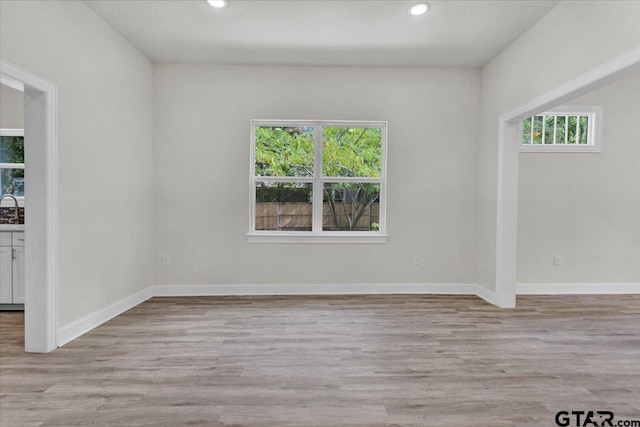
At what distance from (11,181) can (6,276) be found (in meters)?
1.41

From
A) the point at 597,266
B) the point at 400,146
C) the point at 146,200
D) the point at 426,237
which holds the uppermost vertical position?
the point at 400,146

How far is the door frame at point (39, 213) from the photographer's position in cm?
272

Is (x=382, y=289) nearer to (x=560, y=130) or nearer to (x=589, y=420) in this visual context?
(x=589, y=420)

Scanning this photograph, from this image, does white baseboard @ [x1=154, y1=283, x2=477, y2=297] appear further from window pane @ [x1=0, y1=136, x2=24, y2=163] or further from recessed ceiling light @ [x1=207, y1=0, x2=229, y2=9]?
recessed ceiling light @ [x1=207, y1=0, x2=229, y2=9]

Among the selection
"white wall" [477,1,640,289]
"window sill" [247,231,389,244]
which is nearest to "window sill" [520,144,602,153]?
"white wall" [477,1,640,289]

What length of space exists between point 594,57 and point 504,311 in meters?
2.63

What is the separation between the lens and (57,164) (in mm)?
2830

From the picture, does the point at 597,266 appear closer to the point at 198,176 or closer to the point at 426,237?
the point at 426,237

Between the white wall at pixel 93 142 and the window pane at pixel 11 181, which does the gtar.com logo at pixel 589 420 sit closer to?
the white wall at pixel 93 142

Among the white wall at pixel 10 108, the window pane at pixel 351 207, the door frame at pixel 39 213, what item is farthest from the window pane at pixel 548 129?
the white wall at pixel 10 108

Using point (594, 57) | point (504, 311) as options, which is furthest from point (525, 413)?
point (594, 57)

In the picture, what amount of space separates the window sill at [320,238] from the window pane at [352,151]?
2.63 ft

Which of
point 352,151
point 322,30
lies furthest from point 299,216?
point 322,30

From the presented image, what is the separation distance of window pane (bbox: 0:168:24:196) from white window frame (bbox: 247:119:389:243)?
289 cm
